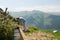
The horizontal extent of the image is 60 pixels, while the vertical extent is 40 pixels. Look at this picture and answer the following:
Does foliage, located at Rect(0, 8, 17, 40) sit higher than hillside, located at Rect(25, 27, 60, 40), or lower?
higher

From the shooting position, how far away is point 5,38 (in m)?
14.0

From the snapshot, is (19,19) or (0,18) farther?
(19,19)

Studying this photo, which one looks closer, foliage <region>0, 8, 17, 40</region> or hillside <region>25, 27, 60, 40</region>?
foliage <region>0, 8, 17, 40</region>

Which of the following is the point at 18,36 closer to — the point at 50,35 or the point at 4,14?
the point at 4,14

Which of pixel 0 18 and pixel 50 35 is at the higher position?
pixel 0 18

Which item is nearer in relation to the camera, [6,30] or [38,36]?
[6,30]

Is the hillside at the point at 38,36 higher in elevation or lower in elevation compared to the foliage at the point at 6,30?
lower

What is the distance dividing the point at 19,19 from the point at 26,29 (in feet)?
3.26

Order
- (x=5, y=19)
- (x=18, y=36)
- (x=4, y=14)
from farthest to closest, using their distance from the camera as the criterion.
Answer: (x=4, y=14)
(x=5, y=19)
(x=18, y=36)

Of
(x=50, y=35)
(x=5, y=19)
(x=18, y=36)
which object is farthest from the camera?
(x=50, y=35)

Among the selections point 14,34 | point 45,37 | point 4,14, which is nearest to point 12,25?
point 14,34

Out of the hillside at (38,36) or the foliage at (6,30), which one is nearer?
the foliage at (6,30)

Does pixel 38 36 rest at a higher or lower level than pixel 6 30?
lower

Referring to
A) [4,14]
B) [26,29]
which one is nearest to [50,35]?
[26,29]
